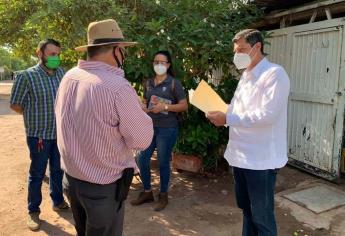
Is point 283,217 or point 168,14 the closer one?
point 283,217

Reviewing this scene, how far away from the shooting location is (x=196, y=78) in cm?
571

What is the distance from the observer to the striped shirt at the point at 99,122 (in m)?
2.26

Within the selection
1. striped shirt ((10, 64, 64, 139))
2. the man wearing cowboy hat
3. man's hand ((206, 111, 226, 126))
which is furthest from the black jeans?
striped shirt ((10, 64, 64, 139))

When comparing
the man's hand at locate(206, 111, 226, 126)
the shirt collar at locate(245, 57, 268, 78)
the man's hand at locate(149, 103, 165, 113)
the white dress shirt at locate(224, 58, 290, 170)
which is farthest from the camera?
the man's hand at locate(149, 103, 165, 113)

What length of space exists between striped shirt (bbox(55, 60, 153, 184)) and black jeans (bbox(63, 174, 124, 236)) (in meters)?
0.06

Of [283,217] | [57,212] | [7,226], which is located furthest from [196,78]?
[7,226]

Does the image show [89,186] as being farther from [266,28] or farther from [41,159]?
[266,28]

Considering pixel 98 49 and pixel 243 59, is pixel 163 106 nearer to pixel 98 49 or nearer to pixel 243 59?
pixel 243 59

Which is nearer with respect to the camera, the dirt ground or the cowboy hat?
the cowboy hat

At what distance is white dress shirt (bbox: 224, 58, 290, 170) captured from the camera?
2.64 meters

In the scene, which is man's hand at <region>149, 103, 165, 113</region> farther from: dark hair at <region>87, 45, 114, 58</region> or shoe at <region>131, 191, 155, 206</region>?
dark hair at <region>87, 45, 114, 58</region>

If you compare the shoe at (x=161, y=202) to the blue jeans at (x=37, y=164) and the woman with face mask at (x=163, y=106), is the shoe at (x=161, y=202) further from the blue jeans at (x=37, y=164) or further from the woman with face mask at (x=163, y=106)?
the blue jeans at (x=37, y=164)

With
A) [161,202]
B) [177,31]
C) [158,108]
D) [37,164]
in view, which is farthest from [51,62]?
[161,202]

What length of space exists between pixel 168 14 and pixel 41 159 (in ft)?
9.12
